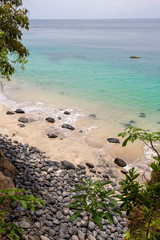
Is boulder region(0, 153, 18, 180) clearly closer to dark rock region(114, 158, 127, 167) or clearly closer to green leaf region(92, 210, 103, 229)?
green leaf region(92, 210, 103, 229)

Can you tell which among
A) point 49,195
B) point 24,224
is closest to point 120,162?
point 49,195

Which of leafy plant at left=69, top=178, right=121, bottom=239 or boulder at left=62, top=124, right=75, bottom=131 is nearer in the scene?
leafy plant at left=69, top=178, right=121, bottom=239

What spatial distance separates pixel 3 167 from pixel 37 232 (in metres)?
2.68

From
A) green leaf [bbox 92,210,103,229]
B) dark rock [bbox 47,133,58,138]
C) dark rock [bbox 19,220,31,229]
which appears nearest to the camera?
→ green leaf [bbox 92,210,103,229]

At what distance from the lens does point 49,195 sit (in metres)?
7.60

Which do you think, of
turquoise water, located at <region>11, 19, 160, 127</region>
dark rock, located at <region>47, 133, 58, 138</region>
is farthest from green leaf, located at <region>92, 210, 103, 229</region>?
turquoise water, located at <region>11, 19, 160, 127</region>

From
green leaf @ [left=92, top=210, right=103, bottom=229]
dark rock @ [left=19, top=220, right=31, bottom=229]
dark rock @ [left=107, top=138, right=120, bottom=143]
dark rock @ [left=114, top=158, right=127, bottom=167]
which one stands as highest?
green leaf @ [left=92, top=210, right=103, bottom=229]

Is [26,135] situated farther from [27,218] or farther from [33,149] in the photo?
[27,218]

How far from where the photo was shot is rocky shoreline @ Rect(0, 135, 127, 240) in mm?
5980

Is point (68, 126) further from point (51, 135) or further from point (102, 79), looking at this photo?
point (102, 79)

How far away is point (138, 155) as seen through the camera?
1264 centimetres

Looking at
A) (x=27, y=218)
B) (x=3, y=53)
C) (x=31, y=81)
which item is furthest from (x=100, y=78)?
(x=27, y=218)

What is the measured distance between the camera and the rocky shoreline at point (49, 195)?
5980 mm

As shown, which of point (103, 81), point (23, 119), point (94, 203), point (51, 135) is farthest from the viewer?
point (103, 81)
